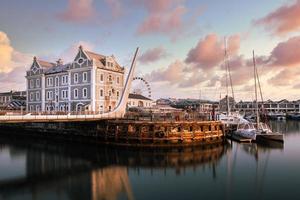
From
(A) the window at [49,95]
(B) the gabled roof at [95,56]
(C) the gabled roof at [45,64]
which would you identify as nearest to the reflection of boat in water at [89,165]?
(B) the gabled roof at [95,56]

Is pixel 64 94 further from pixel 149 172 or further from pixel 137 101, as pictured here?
pixel 149 172

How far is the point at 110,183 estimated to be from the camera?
87.7ft

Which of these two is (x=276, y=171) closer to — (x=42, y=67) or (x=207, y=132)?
(x=207, y=132)

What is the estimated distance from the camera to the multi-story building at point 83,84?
2351 inches

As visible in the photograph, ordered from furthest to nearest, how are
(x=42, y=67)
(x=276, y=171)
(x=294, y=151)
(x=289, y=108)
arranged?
(x=289, y=108), (x=42, y=67), (x=294, y=151), (x=276, y=171)

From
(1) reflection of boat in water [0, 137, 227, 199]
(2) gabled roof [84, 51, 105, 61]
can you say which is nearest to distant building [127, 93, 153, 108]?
(2) gabled roof [84, 51, 105, 61]

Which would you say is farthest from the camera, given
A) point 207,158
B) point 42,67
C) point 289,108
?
point 289,108

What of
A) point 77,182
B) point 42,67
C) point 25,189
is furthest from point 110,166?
point 42,67

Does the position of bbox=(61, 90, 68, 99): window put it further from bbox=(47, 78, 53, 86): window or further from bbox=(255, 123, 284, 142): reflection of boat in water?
bbox=(255, 123, 284, 142): reflection of boat in water

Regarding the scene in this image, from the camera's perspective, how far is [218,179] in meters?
28.1

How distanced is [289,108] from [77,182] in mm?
197096

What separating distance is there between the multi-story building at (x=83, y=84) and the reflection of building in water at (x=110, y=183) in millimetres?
29689

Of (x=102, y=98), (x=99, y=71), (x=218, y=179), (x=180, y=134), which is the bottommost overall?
(x=218, y=179)

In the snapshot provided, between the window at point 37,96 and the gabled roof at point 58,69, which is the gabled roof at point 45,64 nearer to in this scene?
the gabled roof at point 58,69
